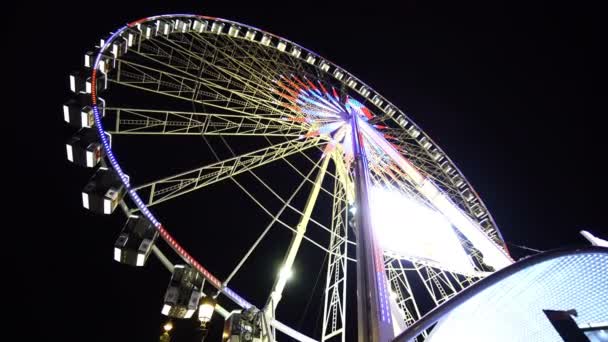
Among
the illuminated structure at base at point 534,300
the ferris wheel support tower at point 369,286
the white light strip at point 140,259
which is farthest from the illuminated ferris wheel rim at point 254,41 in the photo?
the illuminated structure at base at point 534,300

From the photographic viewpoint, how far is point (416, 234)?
24.2ft

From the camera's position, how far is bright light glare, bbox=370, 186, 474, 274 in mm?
6484

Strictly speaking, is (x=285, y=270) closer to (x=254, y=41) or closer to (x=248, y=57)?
(x=248, y=57)

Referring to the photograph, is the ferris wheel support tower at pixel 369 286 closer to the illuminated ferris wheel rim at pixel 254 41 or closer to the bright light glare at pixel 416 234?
the bright light glare at pixel 416 234

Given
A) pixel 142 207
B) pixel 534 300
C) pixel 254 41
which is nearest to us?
pixel 534 300

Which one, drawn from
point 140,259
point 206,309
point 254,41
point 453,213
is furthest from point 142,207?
point 254,41

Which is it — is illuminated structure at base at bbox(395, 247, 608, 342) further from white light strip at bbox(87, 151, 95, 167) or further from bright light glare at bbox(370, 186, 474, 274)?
white light strip at bbox(87, 151, 95, 167)

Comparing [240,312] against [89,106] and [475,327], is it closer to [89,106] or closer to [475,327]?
[475,327]

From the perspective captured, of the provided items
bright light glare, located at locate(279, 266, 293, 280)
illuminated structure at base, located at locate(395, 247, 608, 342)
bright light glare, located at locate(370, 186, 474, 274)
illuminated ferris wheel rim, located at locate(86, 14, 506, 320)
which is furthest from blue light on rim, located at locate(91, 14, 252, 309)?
illuminated structure at base, located at locate(395, 247, 608, 342)

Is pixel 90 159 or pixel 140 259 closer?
pixel 140 259

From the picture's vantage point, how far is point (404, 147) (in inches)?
526

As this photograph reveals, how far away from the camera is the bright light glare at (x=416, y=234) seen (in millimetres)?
6484

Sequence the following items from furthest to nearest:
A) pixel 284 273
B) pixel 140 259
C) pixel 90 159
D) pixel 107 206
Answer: pixel 284 273
pixel 90 159
pixel 107 206
pixel 140 259

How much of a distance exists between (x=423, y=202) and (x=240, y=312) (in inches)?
253
